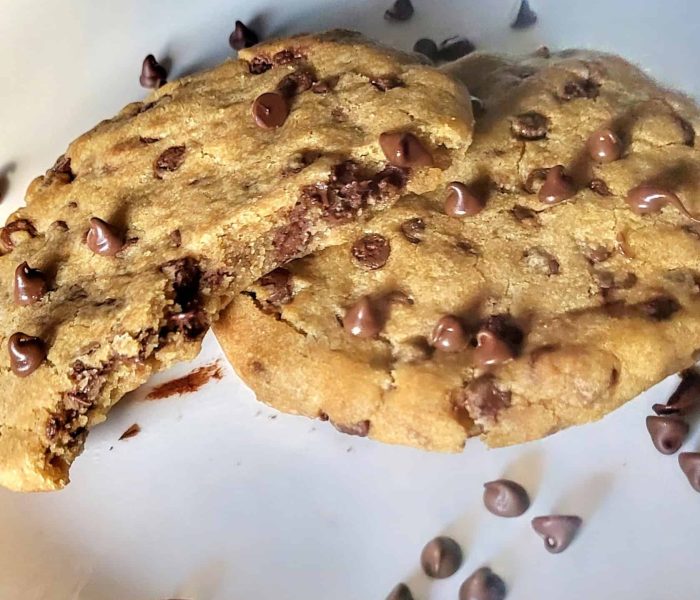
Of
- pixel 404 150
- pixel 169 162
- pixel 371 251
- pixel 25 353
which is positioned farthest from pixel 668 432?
pixel 25 353

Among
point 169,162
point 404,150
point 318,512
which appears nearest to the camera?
point 404,150

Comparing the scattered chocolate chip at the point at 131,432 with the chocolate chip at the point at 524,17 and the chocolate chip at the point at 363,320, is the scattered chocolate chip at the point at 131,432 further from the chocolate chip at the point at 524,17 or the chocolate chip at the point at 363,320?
the chocolate chip at the point at 524,17

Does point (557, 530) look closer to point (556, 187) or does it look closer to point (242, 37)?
point (556, 187)

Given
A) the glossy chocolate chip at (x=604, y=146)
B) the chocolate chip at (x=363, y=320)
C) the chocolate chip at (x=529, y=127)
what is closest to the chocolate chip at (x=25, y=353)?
the chocolate chip at (x=363, y=320)

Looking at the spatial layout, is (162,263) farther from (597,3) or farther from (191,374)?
(597,3)

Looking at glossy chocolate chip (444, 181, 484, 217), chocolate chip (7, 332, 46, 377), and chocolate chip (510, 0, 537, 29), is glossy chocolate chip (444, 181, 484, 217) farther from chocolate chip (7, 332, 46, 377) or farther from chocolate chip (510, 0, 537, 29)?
chocolate chip (7, 332, 46, 377)

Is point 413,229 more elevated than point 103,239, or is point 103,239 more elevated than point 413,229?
point 103,239
